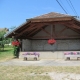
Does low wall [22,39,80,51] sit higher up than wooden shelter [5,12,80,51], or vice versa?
wooden shelter [5,12,80,51]

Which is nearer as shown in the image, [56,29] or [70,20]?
[70,20]

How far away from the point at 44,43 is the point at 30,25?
5.32 meters

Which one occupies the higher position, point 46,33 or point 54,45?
point 46,33

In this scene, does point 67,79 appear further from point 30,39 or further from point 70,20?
point 30,39

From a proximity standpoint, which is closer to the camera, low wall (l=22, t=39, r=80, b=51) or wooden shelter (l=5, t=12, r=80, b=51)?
wooden shelter (l=5, t=12, r=80, b=51)

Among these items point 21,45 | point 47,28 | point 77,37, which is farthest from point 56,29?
point 21,45

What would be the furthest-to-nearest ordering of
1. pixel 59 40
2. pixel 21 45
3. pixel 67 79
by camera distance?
pixel 59 40
pixel 21 45
pixel 67 79

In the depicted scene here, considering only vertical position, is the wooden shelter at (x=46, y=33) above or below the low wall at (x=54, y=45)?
above

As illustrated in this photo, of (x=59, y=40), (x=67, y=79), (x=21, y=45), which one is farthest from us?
(x=59, y=40)

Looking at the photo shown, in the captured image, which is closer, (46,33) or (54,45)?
(46,33)

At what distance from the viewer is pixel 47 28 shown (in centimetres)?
2434

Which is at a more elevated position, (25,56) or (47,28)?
(47,28)

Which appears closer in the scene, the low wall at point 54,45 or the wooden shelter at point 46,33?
the wooden shelter at point 46,33

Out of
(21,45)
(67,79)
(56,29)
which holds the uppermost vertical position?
(56,29)
